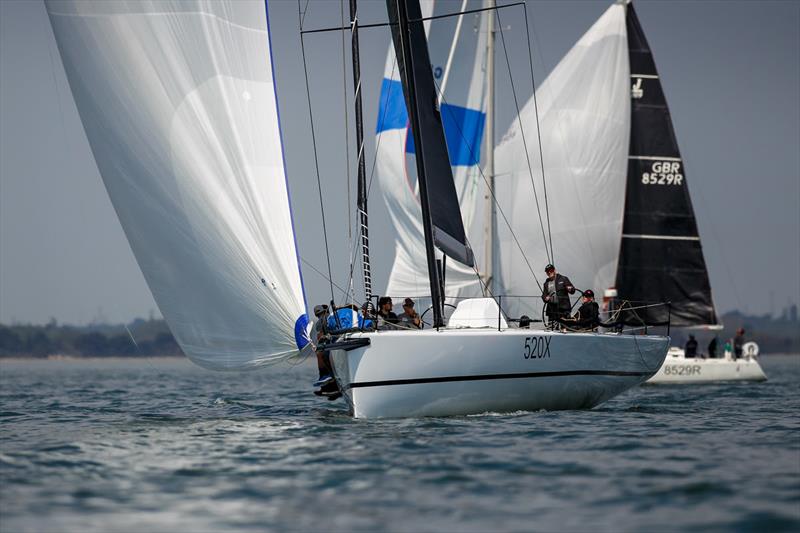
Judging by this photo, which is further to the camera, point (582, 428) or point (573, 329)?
point (573, 329)

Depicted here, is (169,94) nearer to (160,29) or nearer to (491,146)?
(160,29)

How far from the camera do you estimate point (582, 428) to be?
497 inches

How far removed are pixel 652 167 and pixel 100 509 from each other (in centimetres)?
2699

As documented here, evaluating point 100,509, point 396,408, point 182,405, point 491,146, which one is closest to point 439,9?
point 491,146

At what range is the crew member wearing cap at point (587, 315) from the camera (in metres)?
15.6

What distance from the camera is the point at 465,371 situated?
13.3 m

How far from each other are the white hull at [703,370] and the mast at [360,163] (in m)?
17.2

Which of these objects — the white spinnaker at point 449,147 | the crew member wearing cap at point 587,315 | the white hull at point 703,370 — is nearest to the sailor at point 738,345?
the white hull at point 703,370

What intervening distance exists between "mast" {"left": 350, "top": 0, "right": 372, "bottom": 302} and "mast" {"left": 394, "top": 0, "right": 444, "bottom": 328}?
0.95 meters

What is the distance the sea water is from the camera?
24.0 feet

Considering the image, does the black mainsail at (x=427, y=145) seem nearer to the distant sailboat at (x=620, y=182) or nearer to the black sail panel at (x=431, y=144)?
the black sail panel at (x=431, y=144)

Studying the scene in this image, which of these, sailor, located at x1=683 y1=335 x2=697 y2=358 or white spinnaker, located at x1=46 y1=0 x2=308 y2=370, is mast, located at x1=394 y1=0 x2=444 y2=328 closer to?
white spinnaker, located at x1=46 y1=0 x2=308 y2=370

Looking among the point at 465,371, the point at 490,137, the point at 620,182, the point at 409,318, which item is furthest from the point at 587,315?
the point at 620,182

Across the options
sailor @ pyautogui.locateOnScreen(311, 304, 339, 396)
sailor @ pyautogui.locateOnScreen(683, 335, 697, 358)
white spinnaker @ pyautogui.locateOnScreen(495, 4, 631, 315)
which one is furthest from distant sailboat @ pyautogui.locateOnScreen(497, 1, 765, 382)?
sailor @ pyautogui.locateOnScreen(311, 304, 339, 396)
